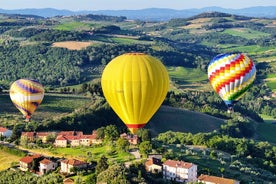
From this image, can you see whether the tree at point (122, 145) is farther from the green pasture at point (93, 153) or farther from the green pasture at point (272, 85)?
the green pasture at point (272, 85)

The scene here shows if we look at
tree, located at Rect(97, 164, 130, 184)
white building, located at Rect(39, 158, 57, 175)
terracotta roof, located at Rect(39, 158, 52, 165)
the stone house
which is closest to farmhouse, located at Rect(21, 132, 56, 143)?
terracotta roof, located at Rect(39, 158, 52, 165)

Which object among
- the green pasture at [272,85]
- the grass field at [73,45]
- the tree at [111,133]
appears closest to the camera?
the tree at [111,133]

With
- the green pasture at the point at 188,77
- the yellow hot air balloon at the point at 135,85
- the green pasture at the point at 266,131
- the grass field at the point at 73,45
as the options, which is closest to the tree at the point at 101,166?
the yellow hot air balloon at the point at 135,85

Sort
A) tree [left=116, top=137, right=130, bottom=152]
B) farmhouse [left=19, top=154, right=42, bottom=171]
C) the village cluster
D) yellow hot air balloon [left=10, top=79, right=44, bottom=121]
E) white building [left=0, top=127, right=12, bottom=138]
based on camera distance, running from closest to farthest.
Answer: the village cluster
farmhouse [left=19, top=154, right=42, bottom=171]
tree [left=116, top=137, right=130, bottom=152]
yellow hot air balloon [left=10, top=79, right=44, bottom=121]
white building [left=0, top=127, right=12, bottom=138]

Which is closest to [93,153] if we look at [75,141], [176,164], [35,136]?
[75,141]

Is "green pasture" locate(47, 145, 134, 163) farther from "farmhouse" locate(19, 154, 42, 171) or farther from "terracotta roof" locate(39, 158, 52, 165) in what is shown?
"farmhouse" locate(19, 154, 42, 171)

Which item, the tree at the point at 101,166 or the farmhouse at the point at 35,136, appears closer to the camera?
the tree at the point at 101,166
